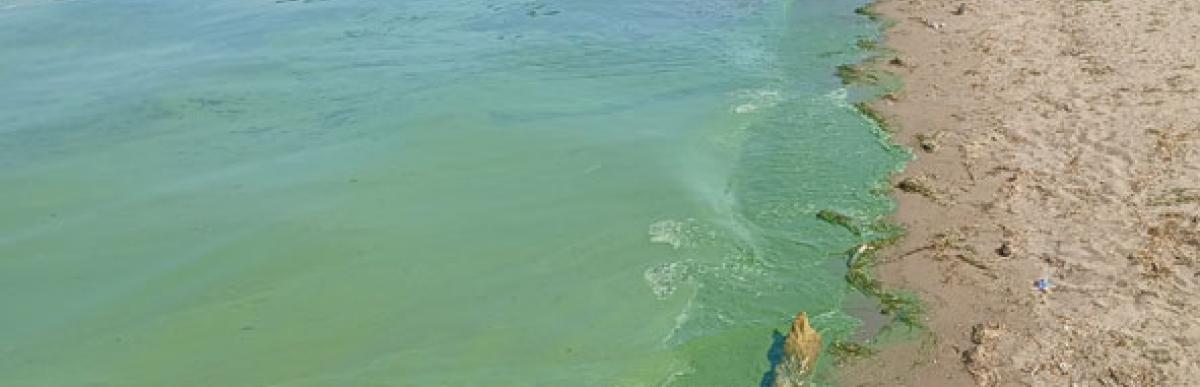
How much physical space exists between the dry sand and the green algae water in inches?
30.0

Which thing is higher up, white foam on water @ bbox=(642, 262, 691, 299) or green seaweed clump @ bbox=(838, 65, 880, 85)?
green seaweed clump @ bbox=(838, 65, 880, 85)

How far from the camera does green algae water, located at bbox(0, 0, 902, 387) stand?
8.55 metres

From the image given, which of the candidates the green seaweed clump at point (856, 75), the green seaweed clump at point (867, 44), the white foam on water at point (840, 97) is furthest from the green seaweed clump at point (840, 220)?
the green seaweed clump at point (867, 44)

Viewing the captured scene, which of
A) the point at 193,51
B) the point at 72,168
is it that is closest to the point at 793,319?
the point at 72,168

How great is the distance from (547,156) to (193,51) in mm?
7294

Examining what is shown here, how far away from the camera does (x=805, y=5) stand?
18625mm

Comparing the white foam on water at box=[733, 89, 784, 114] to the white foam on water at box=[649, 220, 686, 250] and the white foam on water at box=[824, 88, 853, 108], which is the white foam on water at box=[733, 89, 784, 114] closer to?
the white foam on water at box=[824, 88, 853, 108]

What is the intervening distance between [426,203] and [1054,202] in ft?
20.0

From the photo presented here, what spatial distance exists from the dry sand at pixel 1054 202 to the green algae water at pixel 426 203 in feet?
2.50

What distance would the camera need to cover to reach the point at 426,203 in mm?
10797

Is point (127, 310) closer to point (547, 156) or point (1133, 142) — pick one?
point (547, 156)

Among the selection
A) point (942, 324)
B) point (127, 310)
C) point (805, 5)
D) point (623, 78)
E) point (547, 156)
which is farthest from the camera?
point (805, 5)

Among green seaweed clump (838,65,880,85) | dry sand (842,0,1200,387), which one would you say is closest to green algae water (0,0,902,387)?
green seaweed clump (838,65,880,85)

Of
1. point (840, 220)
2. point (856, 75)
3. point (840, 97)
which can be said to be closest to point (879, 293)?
point (840, 220)
